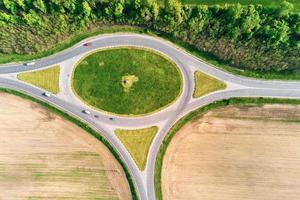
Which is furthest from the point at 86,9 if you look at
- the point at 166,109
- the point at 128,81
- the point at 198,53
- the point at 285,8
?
the point at 285,8

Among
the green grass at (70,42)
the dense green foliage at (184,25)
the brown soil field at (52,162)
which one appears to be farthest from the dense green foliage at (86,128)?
the dense green foliage at (184,25)

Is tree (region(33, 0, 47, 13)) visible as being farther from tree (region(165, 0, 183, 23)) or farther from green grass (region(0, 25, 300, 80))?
tree (region(165, 0, 183, 23))

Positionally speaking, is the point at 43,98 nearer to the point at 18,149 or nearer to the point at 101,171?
the point at 18,149

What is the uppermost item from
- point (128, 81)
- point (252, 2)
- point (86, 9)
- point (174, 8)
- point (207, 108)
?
point (86, 9)

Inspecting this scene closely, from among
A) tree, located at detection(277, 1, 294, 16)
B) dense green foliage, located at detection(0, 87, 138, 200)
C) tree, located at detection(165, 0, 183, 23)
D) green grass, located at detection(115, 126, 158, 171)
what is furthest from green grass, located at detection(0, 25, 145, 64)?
tree, located at detection(277, 1, 294, 16)

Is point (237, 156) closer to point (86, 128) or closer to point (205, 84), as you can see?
point (205, 84)
